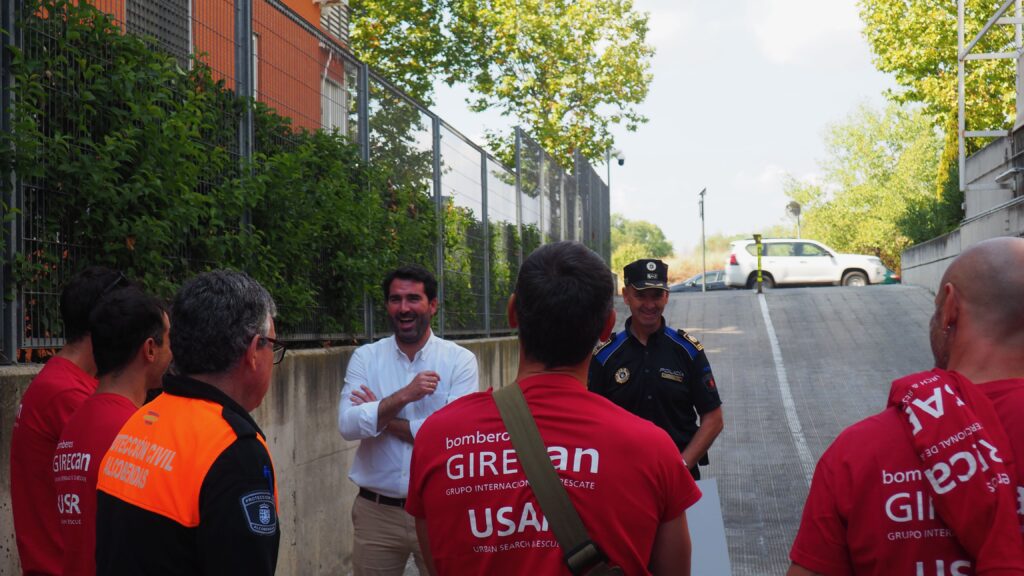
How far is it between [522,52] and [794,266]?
33.8 ft

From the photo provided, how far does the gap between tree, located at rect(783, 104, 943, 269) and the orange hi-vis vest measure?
67563mm

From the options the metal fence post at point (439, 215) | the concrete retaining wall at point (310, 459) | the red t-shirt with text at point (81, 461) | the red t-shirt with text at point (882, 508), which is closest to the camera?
the red t-shirt with text at point (882, 508)

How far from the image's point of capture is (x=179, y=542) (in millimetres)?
2461

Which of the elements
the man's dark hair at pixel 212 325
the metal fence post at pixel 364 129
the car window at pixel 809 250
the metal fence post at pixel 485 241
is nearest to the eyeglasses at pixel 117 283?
the man's dark hair at pixel 212 325

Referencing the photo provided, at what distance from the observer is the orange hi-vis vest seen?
2.47 metres

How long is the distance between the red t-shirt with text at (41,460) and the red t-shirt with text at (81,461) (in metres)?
0.21

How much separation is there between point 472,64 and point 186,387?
3136 centimetres

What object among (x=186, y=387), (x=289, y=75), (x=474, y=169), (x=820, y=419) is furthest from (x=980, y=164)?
(x=186, y=387)

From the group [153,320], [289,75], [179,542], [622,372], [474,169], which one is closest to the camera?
[179,542]

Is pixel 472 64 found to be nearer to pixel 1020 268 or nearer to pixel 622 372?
pixel 622 372

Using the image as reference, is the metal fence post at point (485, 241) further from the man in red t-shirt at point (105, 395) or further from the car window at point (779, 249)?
the car window at point (779, 249)

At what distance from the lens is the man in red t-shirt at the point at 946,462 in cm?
230

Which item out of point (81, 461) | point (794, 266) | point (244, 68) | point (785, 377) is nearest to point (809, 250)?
point (794, 266)

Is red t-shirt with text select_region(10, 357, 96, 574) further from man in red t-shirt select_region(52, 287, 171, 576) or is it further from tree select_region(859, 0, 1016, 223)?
tree select_region(859, 0, 1016, 223)
